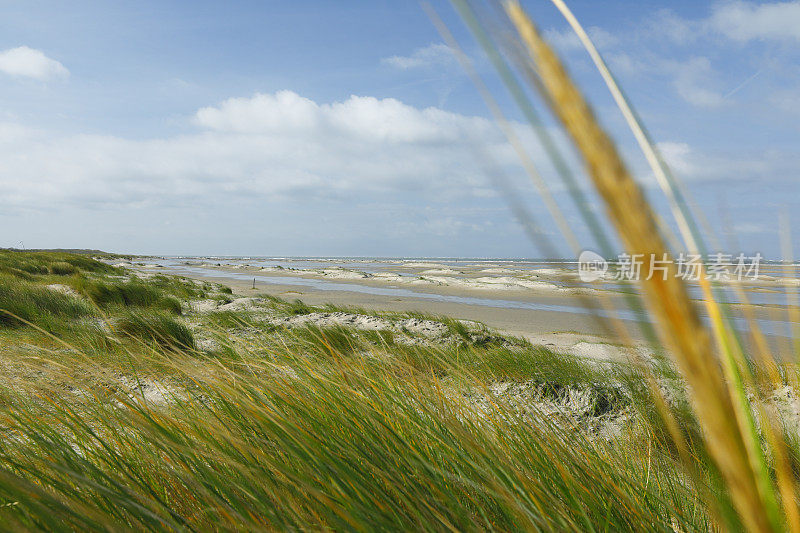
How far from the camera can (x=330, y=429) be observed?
136cm

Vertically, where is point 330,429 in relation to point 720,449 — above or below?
below

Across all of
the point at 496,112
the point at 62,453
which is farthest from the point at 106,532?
the point at 496,112

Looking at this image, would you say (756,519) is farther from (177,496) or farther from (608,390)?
(608,390)

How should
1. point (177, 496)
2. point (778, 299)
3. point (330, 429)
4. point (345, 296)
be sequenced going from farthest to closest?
point (345, 296) < point (778, 299) < point (330, 429) < point (177, 496)

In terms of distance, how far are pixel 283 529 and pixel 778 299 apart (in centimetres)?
2145

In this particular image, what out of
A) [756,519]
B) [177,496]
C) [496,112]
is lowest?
[177,496]
